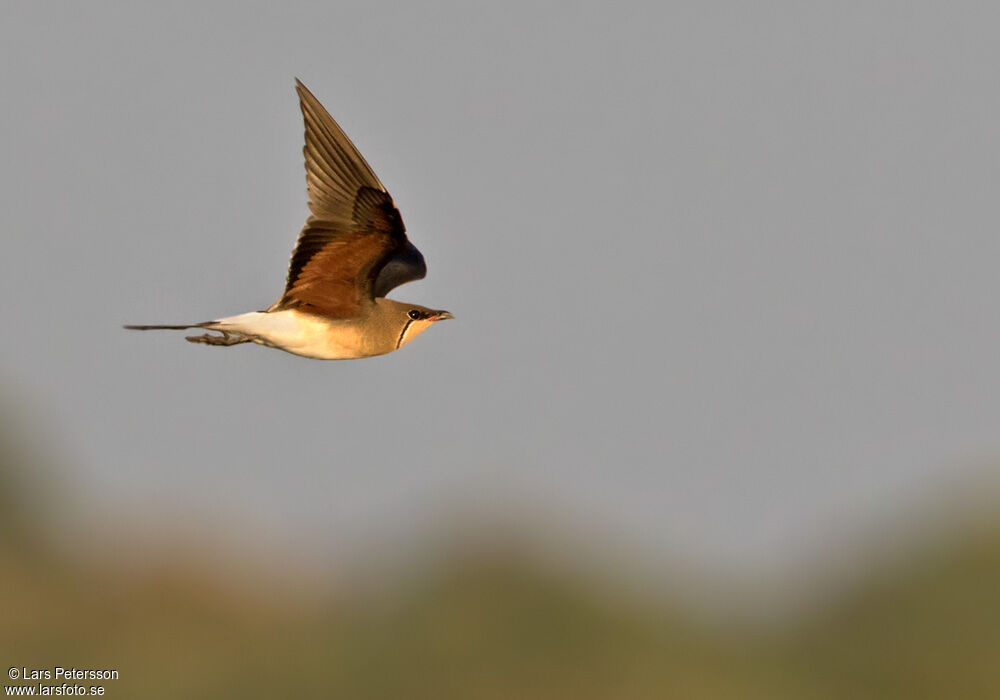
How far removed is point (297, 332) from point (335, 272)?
Result: 1.79 ft

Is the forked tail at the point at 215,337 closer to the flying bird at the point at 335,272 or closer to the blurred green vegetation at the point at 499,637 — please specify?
the flying bird at the point at 335,272

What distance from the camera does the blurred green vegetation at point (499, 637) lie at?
28.1 meters

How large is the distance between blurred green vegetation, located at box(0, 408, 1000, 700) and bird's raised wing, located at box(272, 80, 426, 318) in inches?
608

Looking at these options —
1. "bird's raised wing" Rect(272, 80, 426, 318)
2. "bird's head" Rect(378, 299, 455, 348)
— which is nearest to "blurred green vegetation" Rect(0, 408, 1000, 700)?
"bird's head" Rect(378, 299, 455, 348)

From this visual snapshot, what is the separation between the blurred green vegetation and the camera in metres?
28.1

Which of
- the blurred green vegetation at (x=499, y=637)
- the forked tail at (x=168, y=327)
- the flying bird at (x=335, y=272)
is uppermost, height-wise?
the blurred green vegetation at (x=499, y=637)

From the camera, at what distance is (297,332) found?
12.7 meters

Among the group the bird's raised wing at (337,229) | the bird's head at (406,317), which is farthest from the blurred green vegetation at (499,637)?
the bird's raised wing at (337,229)

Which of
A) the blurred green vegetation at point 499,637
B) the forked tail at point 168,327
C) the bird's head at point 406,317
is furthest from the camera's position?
the blurred green vegetation at point 499,637

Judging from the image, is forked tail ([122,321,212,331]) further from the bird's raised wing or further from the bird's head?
the bird's head

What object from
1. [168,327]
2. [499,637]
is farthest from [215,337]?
[499,637]

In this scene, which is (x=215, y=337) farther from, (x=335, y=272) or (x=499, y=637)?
(x=499, y=637)

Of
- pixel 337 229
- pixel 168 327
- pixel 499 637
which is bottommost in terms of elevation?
pixel 168 327

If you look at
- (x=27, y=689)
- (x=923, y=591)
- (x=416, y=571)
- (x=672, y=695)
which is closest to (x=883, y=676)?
(x=923, y=591)
